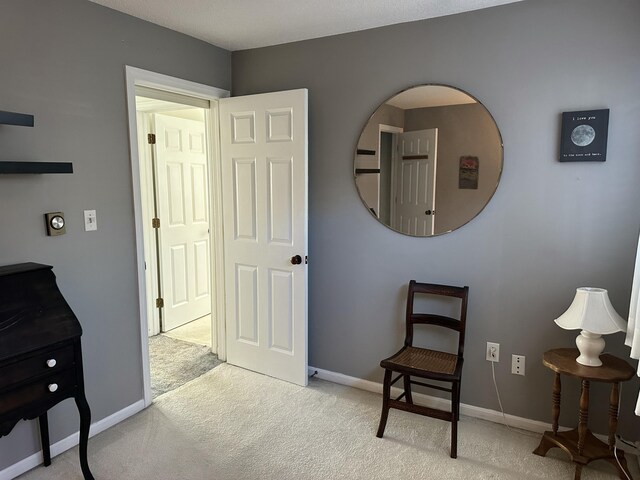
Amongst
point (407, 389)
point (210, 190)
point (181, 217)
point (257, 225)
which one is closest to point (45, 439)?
point (257, 225)

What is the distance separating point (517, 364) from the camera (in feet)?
8.02

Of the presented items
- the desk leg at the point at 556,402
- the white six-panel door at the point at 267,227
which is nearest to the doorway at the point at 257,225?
the white six-panel door at the point at 267,227

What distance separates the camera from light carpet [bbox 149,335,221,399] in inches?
119

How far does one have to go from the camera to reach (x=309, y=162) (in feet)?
9.69

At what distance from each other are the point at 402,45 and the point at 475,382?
6.84ft

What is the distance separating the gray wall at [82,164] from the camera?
78.1 inches

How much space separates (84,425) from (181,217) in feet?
7.67

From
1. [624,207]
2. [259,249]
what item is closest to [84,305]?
[259,249]

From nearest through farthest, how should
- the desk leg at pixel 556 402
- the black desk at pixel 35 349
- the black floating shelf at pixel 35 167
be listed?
the black desk at pixel 35 349
the black floating shelf at pixel 35 167
the desk leg at pixel 556 402

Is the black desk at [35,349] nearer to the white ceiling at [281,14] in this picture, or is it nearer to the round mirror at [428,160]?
the white ceiling at [281,14]

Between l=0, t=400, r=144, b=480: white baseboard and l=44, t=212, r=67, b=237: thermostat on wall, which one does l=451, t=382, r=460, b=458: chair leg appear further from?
l=44, t=212, r=67, b=237: thermostat on wall

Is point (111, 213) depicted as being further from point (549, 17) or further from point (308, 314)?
point (549, 17)

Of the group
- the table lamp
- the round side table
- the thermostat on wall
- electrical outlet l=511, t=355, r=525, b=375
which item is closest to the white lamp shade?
the table lamp

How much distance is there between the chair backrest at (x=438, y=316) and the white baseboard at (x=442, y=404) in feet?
1.35
